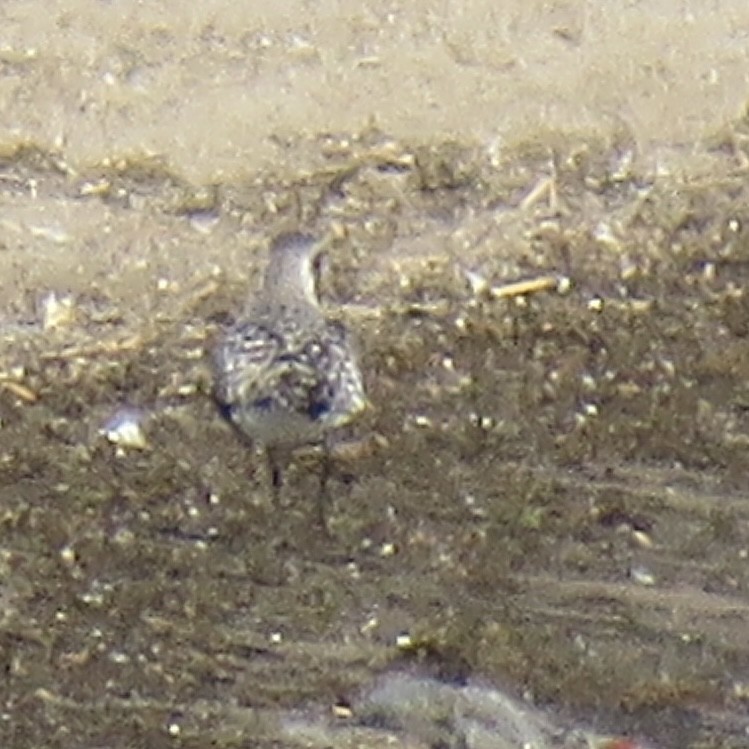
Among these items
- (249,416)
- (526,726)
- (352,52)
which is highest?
(352,52)

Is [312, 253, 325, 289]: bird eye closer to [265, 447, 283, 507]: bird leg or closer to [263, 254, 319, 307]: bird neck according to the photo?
[263, 254, 319, 307]: bird neck

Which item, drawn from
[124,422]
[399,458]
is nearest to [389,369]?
[399,458]

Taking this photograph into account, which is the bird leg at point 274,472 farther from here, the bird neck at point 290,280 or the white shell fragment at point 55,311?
the white shell fragment at point 55,311

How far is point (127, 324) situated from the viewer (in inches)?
88.7

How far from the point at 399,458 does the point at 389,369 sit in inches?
5.0

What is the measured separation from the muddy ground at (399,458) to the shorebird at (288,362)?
30 mm

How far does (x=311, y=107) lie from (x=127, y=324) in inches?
15.7

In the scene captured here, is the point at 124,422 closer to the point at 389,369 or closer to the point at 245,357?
the point at 245,357

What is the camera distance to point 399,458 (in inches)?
89.4

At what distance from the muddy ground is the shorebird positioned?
0.03 meters

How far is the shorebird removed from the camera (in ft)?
7.32

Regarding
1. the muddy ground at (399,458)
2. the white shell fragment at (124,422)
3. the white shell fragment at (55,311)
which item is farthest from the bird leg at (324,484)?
the white shell fragment at (55,311)

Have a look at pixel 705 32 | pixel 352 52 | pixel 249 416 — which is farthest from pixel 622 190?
pixel 249 416

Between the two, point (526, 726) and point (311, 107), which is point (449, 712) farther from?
point (311, 107)
